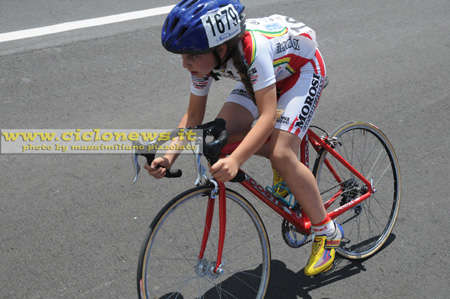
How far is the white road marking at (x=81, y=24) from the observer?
771 centimetres

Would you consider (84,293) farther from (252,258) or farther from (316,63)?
(316,63)

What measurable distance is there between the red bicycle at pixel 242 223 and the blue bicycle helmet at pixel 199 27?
466 millimetres

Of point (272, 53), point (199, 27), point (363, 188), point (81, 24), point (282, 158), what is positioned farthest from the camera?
point (81, 24)

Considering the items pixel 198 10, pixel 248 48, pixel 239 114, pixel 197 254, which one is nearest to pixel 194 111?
pixel 239 114

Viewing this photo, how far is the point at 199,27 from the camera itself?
3098mm

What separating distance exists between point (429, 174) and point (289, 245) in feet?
6.73

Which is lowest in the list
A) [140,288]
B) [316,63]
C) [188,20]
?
[140,288]

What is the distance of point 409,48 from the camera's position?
8.00 meters

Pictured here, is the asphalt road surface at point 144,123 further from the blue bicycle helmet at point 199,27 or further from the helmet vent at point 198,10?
the helmet vent at point 198,10

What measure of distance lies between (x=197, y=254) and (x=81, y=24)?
206 inches

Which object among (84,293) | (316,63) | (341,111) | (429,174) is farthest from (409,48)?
(84,293)

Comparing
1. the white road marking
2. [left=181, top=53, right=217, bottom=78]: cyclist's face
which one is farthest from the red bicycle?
the white road marking

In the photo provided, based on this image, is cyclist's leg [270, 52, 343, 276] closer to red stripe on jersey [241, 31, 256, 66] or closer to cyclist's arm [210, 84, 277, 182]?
cyclist's arm [210, 84, 277, 182]

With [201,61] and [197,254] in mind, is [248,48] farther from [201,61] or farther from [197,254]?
[197,254]
